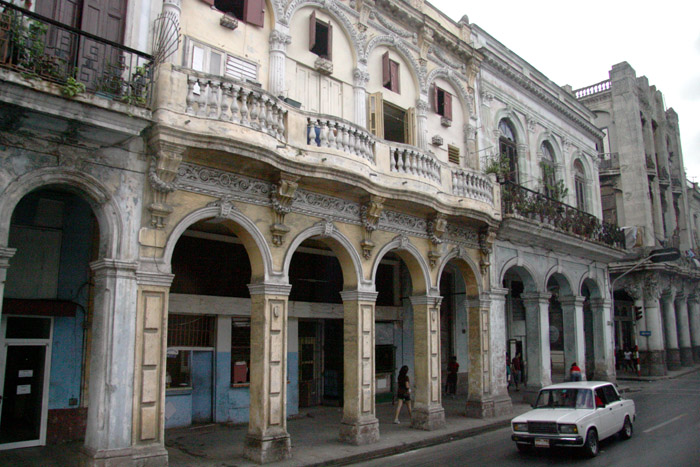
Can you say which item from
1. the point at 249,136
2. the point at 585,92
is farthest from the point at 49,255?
the point at 585,92

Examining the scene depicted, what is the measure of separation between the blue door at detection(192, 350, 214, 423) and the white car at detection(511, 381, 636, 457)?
25.0 feet

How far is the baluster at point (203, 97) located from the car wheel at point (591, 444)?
32.6ft

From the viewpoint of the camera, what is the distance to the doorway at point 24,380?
1073cm

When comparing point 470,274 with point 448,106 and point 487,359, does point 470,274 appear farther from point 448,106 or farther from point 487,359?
point 448,106

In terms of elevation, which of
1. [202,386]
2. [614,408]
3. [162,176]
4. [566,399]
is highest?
[162,176]

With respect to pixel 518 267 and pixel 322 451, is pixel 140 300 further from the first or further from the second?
pixel 518 267

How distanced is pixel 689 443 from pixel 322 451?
8.16 meters

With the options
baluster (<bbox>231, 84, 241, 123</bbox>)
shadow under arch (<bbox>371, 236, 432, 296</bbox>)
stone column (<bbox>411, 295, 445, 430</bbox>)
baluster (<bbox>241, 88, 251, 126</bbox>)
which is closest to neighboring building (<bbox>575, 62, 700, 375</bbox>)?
stone column (<bbox>411, 295, 445, 430</bbox>)

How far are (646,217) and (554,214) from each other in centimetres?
1644

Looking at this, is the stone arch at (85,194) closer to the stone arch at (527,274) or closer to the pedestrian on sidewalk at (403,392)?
the pedestrian on sidewalk at (403,392)

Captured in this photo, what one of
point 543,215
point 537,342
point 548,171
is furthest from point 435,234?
point 548,171

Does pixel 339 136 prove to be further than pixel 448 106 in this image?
No

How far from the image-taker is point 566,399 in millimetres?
12250

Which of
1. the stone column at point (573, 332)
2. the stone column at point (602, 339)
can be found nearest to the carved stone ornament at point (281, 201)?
the stone column at point (573, 332)
